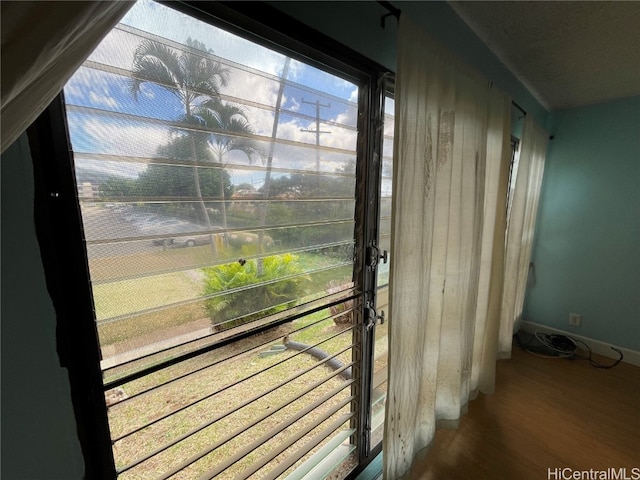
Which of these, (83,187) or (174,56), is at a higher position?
(174,56)

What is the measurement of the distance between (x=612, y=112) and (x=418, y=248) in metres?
2.58

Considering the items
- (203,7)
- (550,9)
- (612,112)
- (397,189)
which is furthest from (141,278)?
(612,112)

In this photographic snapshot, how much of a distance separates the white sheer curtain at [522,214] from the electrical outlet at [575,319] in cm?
65

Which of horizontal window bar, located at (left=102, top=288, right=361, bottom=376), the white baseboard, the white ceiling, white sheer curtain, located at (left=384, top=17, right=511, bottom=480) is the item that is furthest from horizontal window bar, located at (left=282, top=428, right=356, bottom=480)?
the white baseboard

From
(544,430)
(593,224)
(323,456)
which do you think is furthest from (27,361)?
(593,224)

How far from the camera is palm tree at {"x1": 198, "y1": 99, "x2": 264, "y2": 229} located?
2.23 feet

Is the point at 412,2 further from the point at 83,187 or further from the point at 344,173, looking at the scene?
the point at 83,187

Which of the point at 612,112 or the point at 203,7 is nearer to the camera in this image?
the point at 203,7

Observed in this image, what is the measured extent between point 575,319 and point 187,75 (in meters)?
3.52

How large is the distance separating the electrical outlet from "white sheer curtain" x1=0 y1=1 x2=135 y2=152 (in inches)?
142

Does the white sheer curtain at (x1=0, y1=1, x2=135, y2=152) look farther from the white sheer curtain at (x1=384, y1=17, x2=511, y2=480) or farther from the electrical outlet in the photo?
the electrical outlet

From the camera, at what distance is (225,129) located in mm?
708

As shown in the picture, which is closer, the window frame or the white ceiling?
the window frame

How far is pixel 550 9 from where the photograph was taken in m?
1.17
